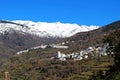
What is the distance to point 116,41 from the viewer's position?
85.3 meters

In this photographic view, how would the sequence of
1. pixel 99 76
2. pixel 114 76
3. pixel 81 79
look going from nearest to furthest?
pixel 114 76, pixel 99 76, pixel 81 79

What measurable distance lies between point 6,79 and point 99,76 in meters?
59.6

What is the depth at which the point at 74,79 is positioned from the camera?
598ft

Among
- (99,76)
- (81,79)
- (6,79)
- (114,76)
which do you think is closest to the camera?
(6,79)

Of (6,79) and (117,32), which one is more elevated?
(117,32)

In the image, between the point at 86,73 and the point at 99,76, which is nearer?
the point at 99,76

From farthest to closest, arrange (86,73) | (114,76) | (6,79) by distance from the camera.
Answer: (86,73) → (114,76) → (6,79)

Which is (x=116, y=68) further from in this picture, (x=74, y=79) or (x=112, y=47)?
(x=74, y=79)

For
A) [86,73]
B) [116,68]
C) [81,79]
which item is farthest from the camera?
[86,73]

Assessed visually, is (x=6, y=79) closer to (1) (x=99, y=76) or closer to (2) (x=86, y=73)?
(1) (x=99, y=76)

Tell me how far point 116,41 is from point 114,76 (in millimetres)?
16951

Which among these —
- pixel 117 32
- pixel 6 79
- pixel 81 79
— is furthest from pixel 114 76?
pixel 81 79

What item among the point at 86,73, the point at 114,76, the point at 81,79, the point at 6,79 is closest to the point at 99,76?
the point at 114,76

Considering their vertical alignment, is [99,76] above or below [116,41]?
below
